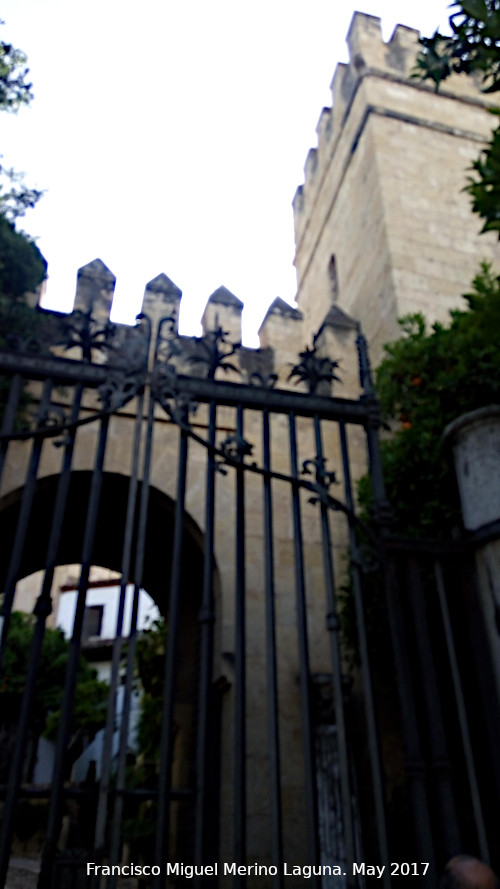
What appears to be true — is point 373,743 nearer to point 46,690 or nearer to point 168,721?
point 168,721

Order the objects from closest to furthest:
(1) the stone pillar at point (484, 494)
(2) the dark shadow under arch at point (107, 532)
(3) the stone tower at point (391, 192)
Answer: (1) the stone pillar at point (484, 494)
(2) the dark shadow under arch at point (107, 532)
(3) the stone tower at point (391, 192)

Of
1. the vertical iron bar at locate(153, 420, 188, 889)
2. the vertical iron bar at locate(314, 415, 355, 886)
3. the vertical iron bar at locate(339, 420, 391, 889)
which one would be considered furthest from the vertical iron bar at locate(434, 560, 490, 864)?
the vertical iron bar at locate(153, 420, 188, 889)

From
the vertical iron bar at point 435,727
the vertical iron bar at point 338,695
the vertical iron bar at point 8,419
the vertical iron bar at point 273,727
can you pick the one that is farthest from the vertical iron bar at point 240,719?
the vertical iron bar at point 8,419

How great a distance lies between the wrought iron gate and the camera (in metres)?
2.73

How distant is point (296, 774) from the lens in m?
5.70

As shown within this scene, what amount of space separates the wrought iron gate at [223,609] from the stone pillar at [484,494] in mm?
317

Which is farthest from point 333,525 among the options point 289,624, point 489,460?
point 489,460

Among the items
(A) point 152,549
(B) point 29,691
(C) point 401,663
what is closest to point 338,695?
(C) point 401,663

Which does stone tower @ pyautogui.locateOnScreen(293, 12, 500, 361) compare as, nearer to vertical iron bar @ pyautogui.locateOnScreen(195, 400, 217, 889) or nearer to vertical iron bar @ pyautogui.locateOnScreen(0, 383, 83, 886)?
vertical iron bar @ pyautogui.locateOnScreen(195, 400, 217, 889)

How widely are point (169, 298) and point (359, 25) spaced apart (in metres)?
7.21

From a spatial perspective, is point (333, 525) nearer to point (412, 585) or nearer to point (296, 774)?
point (296, 774)

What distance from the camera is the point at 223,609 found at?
630cm

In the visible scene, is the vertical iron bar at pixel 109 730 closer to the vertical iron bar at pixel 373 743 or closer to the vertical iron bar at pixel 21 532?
the vertical iron bar at pixel 21 532

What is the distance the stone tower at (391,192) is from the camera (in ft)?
28.7
